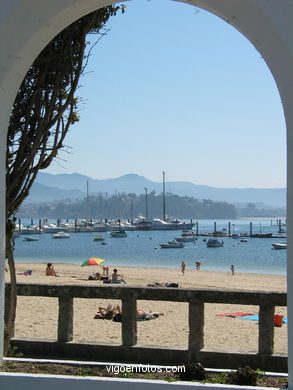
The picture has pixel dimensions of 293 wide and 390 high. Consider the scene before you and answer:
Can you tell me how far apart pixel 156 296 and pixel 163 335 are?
5131 millimetres

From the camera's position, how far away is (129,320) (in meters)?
6.58

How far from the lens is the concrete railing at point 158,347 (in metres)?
6.24

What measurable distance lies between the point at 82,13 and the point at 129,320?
343 centimetres

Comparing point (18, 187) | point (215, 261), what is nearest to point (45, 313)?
point (18, 187)

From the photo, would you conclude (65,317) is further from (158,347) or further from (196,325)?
(196,325)

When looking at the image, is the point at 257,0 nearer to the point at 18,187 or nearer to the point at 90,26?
the point at 90,26

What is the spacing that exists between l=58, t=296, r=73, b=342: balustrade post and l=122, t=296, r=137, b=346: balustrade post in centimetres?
63

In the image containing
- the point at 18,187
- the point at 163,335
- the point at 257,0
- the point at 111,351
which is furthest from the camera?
the point at 163,335

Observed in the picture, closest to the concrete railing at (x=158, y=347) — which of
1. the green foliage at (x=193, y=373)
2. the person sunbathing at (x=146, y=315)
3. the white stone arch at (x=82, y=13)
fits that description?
the green foliage at (x=193, y=373)

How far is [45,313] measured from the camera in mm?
12820

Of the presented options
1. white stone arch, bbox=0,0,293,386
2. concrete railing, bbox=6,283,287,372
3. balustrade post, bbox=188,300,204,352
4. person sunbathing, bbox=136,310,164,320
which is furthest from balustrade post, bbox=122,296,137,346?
person sunbathing, bbox=136,310,164,320

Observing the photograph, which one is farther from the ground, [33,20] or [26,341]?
[33,20]

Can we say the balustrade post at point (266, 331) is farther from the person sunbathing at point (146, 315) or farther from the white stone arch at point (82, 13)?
the person sunbathing at point (146, 315)

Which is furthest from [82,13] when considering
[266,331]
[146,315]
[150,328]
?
→ [146,315]
